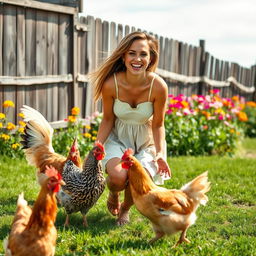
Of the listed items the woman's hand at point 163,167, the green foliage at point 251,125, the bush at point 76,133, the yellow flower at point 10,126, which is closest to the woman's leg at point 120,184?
the woman's hand at point 163,167

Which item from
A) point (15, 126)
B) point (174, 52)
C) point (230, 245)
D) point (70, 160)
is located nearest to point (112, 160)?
point (70, 160)

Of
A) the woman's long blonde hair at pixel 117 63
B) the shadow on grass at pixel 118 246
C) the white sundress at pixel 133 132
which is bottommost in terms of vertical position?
the shadow on grass at pixel 118 246

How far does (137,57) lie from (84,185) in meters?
1.53

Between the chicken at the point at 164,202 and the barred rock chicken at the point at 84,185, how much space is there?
38cm

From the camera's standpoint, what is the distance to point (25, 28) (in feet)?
25.2

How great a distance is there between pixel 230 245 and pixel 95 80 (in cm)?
244

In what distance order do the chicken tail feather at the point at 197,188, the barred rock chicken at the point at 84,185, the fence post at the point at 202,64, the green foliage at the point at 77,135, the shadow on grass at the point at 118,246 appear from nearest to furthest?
the shadow on grass at the point at 118,246 → the chicken tail feather at the point at 197,188 → the barred rock chicken at the point at 84,185 → the green foliage at the point at 77,135 → the fence post at the point at 202,64

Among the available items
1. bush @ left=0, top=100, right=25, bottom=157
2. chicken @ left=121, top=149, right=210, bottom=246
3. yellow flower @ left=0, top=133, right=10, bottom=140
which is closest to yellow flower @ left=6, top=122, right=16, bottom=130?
bush @ left=0, top=100, right=25, bottom=157

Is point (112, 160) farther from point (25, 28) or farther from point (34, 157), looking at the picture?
point (25, 28)

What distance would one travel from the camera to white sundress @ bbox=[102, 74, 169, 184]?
5.23m

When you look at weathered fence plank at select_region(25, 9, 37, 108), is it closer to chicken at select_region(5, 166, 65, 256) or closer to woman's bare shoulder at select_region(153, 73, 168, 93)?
woman's bare shoulder at select_region(153, 73, 168, 93)

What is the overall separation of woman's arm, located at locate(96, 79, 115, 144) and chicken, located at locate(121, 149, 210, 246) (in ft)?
3.51

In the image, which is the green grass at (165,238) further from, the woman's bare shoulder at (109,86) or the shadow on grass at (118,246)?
the woman's bare shoulder at (109,86)

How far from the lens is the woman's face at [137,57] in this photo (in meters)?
5.00
